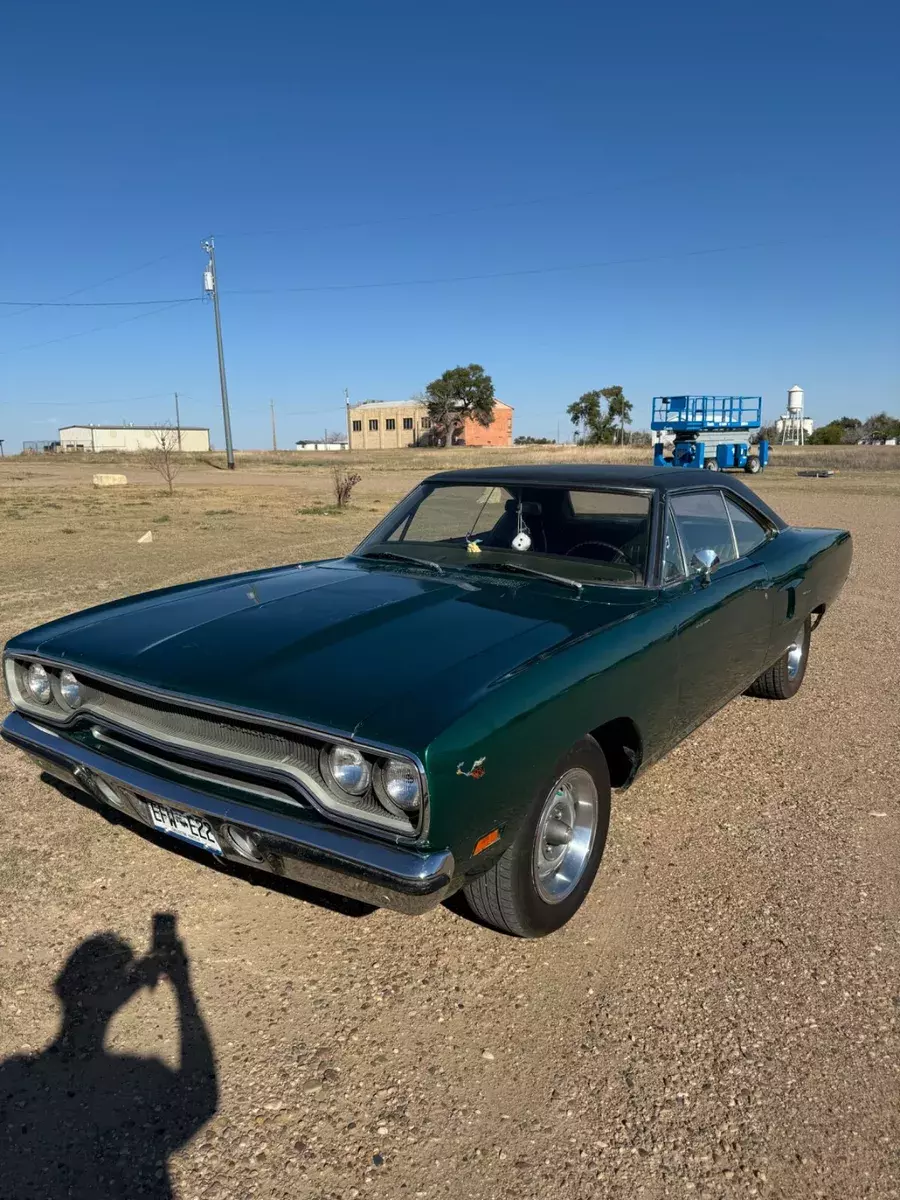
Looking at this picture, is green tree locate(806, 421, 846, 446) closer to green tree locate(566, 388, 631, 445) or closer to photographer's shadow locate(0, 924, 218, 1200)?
green tree locate(566, 388, 631, 445)

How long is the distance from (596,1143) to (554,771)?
96 centimetres

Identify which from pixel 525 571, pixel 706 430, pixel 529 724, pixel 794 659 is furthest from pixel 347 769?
pixel 706 430

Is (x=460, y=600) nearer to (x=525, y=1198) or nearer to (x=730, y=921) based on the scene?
(x=730, y=921)

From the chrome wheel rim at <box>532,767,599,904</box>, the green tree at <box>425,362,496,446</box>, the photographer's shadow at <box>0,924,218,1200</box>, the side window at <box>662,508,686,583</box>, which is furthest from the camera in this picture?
the green tree at <box>425,362,496,446</box>

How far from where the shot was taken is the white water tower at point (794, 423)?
58625 millimetres

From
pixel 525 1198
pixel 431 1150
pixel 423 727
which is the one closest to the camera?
pixel 525 1198

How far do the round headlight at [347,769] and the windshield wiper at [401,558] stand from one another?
1542 mm

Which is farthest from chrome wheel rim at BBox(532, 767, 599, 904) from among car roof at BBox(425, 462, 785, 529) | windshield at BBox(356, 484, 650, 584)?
car roof at BBox(425, 462, 785, 529)

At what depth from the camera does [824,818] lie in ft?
11.7

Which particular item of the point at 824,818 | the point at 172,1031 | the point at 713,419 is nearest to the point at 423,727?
the point at 172,1031

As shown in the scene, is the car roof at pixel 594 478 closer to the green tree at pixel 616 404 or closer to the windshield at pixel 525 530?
the windshield at pixel 525 530

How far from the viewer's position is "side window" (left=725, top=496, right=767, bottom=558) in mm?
4312

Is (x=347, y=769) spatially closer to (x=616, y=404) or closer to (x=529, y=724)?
(x=529, y=724)

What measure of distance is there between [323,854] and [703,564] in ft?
7.46
